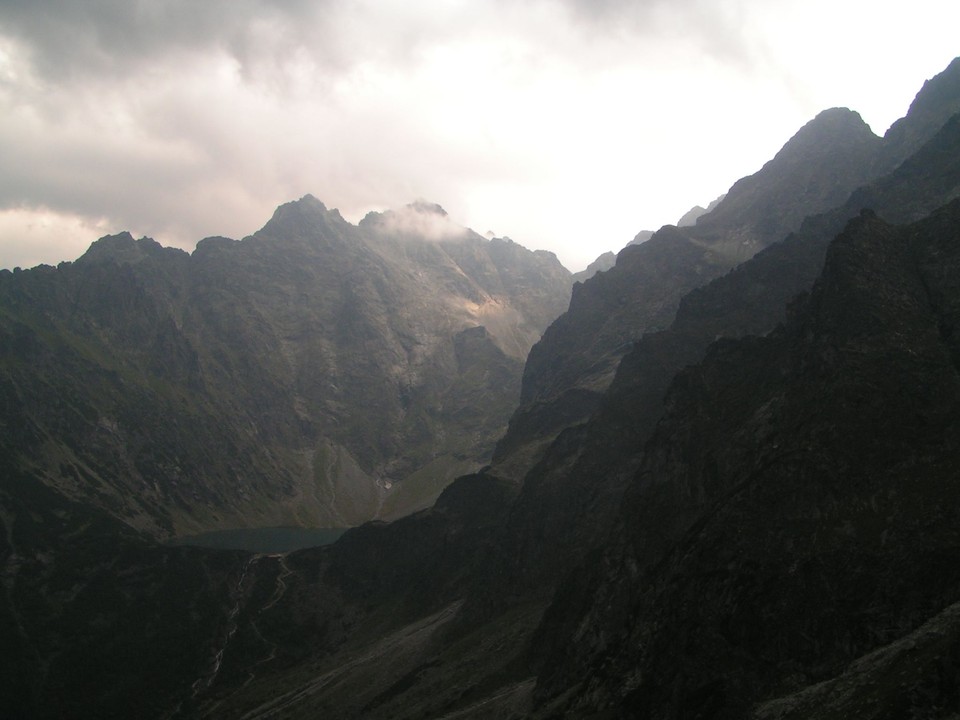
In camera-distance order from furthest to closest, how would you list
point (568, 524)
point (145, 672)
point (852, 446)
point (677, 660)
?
point (145, 672) < point (568, 524) < point (852, 446) < point (677, 660)

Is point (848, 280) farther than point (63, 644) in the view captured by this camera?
No

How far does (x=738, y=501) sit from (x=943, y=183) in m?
156

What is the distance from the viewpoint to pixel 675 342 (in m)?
191

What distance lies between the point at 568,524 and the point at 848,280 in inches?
3326

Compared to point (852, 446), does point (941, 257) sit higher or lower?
higher

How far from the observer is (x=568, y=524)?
161500mm

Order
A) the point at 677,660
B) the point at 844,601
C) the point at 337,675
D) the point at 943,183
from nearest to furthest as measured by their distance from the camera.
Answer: the point at 844,601, the point at 677,660, the point at 337,675, the point at 943,183

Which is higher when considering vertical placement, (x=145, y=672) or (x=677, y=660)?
(x=145, y=672)

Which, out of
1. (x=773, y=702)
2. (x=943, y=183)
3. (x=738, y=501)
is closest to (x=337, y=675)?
(x=738, y=501)

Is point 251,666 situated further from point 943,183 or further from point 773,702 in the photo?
point 943,183

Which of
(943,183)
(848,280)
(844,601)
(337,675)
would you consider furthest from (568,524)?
(943,183)

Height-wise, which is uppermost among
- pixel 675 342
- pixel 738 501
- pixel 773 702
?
pixel 675 342

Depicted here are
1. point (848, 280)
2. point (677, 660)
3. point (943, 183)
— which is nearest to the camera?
point (677, 660)

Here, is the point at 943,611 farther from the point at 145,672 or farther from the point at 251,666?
the point at 145,672
